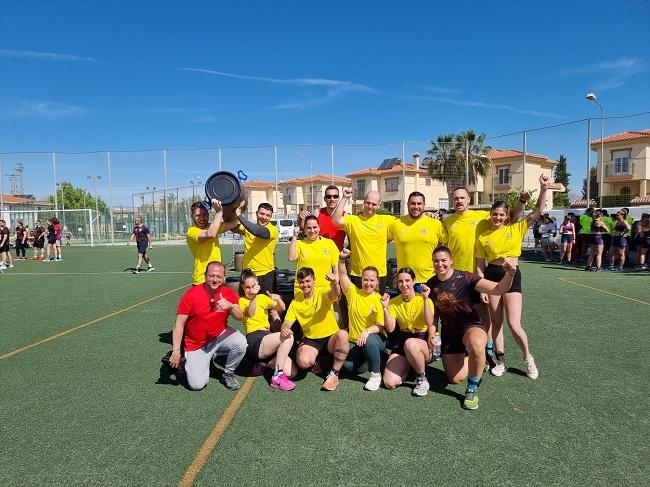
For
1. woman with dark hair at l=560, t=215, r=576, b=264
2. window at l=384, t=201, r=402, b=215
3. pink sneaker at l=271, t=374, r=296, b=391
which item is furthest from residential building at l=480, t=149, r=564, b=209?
pink sneaker at l=271, t=374, r=296, b=391

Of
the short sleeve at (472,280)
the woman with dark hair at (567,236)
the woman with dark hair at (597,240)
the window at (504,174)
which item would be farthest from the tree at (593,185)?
the short sleeve at (472,280)

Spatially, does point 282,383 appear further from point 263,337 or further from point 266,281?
point 266,281

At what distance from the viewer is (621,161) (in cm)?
2375

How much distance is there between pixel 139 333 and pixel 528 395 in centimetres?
523

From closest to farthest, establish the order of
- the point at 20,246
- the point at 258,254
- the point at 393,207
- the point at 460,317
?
1. the point at 460,317
2. the point at 258,254
3. the point at 20,246
4. the point at 393,207

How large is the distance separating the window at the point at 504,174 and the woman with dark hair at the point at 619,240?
437 inches

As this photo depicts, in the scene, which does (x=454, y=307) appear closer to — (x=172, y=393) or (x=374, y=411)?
(x=374, y=411)

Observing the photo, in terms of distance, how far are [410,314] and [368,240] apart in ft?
3.44

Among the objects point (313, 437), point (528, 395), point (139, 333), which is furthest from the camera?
point (139, 333)

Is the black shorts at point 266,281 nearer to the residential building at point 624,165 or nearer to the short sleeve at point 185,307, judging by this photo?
the short sleeve at point 185,307

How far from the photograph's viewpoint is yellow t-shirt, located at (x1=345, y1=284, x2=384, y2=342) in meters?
4.41

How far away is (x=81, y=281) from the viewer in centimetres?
1214

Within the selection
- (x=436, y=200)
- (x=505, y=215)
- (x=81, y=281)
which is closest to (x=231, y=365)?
(x=505, y=215)

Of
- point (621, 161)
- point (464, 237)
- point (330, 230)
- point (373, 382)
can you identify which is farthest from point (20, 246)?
Result: point (621, 161)
